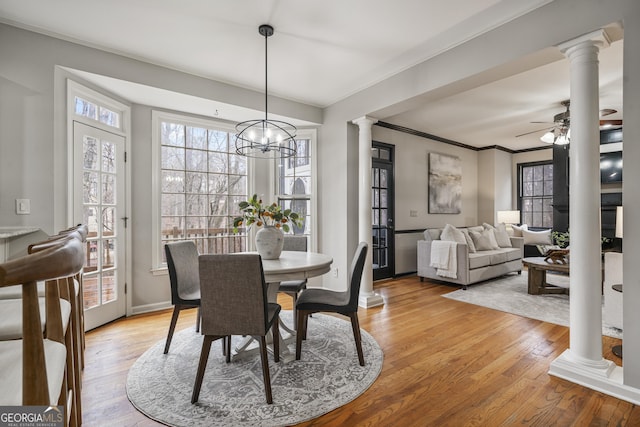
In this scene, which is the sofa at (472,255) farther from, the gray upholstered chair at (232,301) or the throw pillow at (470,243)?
the gray upholstered chair at (232,301)

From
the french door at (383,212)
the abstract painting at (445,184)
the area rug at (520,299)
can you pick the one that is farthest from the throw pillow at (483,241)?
the french door at (383,212)

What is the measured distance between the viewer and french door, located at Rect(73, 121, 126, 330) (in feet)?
9.95

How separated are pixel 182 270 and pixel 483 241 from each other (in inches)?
194

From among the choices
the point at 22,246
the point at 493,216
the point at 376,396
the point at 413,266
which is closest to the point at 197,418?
the point at 376,396

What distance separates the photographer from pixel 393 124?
5.39 m

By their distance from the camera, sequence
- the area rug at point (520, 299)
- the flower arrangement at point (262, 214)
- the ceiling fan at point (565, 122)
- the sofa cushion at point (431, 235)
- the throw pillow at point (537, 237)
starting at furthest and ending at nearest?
1. the throw pillow at point (537, 237)
2. the sofa cushion at point (431, 235)
3. the ceiling fan at point (565, 122)
4. the area rug at point (520, 299)
5. the flower arrangement at point (262, 214)

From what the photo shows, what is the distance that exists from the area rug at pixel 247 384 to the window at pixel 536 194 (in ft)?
21.4

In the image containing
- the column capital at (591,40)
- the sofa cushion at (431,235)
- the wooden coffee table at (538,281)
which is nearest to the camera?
the column capital at (591,40)

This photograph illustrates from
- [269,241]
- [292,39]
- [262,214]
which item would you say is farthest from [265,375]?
[292,39]

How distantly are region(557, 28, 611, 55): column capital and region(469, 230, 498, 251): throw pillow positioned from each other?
3834mm

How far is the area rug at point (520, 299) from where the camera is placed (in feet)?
11.4

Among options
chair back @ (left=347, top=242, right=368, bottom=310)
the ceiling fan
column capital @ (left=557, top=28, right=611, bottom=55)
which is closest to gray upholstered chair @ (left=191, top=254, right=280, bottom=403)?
chair back @ (left=347, top=242, right=368, bottom=310)

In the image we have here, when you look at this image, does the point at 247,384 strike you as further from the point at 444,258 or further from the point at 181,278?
the point at 444,258

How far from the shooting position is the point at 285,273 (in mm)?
2258
